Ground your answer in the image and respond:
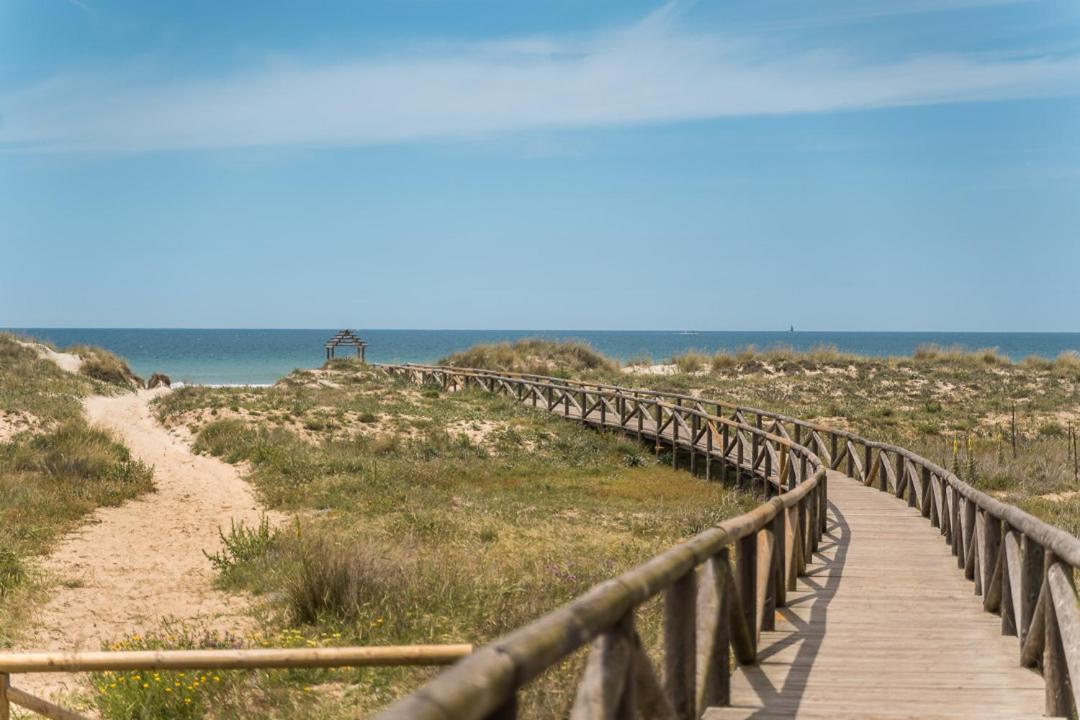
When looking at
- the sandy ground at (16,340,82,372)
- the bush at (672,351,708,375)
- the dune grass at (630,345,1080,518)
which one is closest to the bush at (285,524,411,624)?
the dune grass at (630,345,1080,518)

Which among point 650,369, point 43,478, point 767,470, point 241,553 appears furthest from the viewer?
point 650,369

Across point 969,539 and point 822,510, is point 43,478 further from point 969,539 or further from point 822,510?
point 969,539

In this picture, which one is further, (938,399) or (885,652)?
(938,399)

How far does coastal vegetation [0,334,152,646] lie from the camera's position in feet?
39.9

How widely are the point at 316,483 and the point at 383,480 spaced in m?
1.24

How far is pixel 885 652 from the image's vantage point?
6707 millimetres

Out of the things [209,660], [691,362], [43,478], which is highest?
[691,362]

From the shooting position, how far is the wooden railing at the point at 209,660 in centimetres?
557

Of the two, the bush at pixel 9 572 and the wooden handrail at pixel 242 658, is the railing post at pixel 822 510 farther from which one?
the bush at pixel 9 572

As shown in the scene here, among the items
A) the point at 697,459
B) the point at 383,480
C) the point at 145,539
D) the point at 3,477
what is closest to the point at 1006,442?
the point at 697,459

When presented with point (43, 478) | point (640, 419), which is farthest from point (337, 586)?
point (640, 419)

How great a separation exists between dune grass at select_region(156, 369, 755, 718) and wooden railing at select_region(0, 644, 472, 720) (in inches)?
43.7

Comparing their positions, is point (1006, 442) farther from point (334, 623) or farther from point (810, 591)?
point (334, 623)

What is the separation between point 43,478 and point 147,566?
6.15 metres
